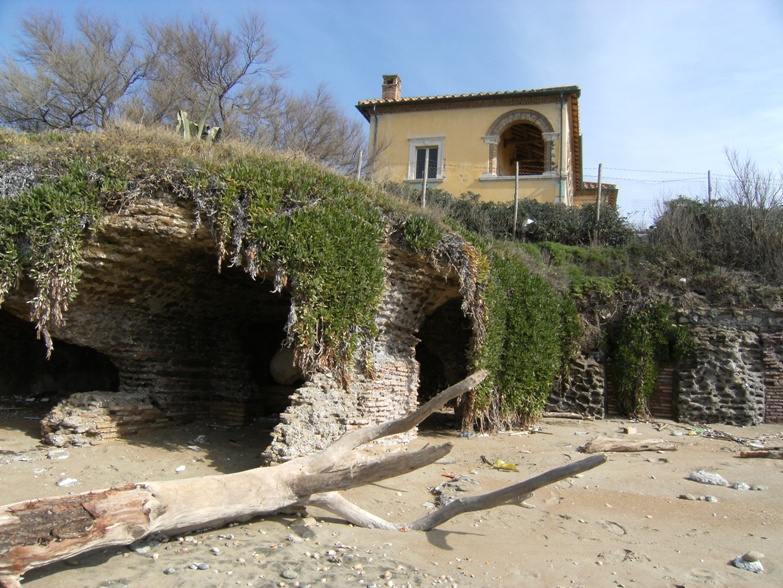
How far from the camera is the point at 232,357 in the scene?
1026cm

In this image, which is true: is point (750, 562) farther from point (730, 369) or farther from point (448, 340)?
point (730, 369)

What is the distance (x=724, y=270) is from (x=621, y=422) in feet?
13.9

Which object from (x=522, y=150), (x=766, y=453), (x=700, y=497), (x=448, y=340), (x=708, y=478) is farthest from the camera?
(x=522, y=150)

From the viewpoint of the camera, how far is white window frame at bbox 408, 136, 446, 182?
21.5 m

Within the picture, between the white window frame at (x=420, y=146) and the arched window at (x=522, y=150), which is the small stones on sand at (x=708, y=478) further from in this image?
the arched window at (x=522, y=150)

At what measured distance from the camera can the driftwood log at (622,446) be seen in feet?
29.8

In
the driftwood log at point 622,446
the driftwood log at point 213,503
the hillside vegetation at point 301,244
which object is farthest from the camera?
the driftwood log at point 622,446

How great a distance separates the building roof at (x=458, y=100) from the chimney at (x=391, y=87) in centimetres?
52

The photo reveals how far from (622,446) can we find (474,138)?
1446 cm

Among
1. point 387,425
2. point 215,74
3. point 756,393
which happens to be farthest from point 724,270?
point 215,74

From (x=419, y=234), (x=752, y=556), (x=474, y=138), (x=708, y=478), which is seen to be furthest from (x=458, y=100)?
(x=752, y=556)

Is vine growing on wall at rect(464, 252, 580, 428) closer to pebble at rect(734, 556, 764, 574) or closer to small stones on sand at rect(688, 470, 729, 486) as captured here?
small stones on sand at rect(688, 470, 729, 486)

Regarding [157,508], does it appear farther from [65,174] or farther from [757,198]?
[757,198]

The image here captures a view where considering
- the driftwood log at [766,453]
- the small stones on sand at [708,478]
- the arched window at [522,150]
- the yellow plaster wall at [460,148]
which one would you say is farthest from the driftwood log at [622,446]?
the arched window at [522,150]
